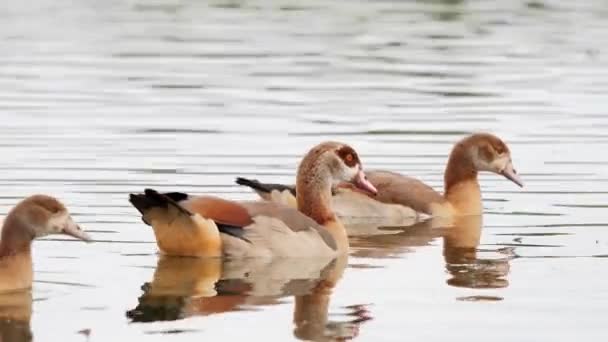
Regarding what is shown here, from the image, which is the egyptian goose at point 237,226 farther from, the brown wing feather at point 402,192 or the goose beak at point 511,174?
the goose beak at point 511,174

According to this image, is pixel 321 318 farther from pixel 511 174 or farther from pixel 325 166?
pixel 511 174

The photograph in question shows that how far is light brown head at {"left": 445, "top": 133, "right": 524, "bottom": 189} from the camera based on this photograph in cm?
1948

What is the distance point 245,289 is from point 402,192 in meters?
4.65

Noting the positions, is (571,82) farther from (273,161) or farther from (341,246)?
(341,246)

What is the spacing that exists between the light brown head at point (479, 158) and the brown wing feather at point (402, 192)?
57 cm

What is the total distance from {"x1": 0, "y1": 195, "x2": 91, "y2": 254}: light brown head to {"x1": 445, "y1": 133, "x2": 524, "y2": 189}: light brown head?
6.46 metres

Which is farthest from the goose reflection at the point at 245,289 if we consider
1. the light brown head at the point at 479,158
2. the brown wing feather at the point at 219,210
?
the light brown head at the point at 479,158

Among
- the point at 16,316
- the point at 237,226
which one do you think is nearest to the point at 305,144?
the point at 237,226

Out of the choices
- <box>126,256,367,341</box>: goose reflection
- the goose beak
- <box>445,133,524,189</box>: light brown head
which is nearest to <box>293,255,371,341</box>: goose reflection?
<box>126,256,367,341</box>: goose reflection

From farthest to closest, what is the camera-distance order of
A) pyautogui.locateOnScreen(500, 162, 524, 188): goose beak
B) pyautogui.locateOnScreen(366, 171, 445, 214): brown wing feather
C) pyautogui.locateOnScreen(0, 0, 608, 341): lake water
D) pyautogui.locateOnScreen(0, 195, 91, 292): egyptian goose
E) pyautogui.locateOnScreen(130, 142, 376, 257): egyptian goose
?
pyautogui.locateOnScreen(500, 162, 524, 188): goose beak
pyautogui.locateOnScreen(366, 171, 445, 214): brown wing feather
pyautogui.locateOnScreen(130, 142, 376, 257): egyptian goose
pyautogui.locateOnScreen(0, 195, 91, 292): egyptian goose
pyautogui.locateOnScreen(0, 0, 608, 341): lake water

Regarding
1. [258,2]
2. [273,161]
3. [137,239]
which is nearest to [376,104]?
[273,161]

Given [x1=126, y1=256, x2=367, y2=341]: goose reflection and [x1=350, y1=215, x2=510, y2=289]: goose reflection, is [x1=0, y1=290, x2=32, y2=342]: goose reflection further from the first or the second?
[x1=350, y1=215, x2=510, y2=289]: goose reflection

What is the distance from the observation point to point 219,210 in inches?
618

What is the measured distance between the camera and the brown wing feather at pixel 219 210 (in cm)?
1552
